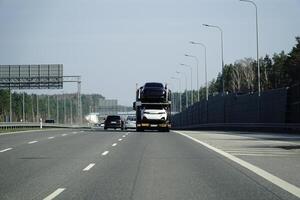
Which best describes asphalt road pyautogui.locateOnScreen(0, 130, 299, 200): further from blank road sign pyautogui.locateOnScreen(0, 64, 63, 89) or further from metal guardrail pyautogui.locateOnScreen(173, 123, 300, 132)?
blank road sign pyautogui.locateOnScreen(0, 64, 63, 89)

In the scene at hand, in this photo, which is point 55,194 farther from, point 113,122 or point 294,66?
point 294,66

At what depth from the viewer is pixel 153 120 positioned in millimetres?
50531

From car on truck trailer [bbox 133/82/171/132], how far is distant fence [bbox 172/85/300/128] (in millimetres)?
6921

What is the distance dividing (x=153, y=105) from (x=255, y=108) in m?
8.26

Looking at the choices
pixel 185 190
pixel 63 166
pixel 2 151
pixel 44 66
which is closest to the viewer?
pixel 185 190

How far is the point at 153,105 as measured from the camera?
5025 centimetres

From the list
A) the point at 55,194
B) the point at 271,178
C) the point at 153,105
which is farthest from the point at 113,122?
the point at 55,194

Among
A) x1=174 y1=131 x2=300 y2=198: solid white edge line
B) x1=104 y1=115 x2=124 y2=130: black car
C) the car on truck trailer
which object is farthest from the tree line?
x1=174 y1=131 x2=300 y2=198: solid white edge line

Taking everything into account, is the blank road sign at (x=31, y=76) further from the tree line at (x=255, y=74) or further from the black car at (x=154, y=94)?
the tree line at (x=255, y=74)

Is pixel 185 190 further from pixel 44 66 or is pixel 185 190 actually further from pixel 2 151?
pixel 44 66

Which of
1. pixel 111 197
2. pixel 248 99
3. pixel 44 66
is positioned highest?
pixel 44 66

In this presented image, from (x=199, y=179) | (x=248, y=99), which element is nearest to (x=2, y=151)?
(x=199, y=179)

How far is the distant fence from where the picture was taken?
41312 mm

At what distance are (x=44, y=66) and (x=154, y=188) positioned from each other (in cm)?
6994
